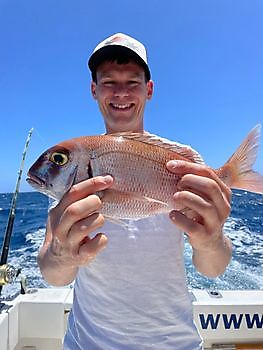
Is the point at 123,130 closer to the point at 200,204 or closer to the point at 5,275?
the point at 200,204

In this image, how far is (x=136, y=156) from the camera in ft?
4.56

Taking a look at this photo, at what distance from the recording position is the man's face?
1803mm

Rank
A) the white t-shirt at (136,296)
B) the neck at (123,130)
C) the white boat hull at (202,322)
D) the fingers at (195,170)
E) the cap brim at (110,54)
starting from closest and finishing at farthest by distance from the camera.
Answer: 1. the fingers at (195,170)
2. the white t-shirt at (136,296)
3. the cap brim at (110,54)
4. the neck at (123,130)
5. the white boat hull at (202,322)

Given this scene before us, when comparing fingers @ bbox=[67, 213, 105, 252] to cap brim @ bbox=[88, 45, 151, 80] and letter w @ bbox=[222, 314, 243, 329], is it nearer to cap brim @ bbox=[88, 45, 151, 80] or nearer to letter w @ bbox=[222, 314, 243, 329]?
cap brim @ bbox=[88, 45, 151, 80]

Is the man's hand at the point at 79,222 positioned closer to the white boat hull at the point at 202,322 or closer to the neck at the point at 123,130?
the neck at the point at 123,130

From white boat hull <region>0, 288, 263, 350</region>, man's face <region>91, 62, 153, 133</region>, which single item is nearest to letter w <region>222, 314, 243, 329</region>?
white boat hull <region>0, 288, 263, 350</region>

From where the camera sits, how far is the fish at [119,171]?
1.33 metres

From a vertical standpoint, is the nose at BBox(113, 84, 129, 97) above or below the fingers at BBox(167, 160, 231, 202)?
above

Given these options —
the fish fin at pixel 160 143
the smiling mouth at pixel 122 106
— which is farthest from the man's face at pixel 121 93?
the fish fin at pixel 160 143

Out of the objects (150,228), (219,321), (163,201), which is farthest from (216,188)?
(219,321)

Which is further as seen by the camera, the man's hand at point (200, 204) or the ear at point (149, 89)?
the ear at point (149, 89)

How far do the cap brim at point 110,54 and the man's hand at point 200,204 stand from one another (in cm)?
71

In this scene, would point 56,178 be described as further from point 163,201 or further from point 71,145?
point 163,201

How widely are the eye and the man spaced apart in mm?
154
